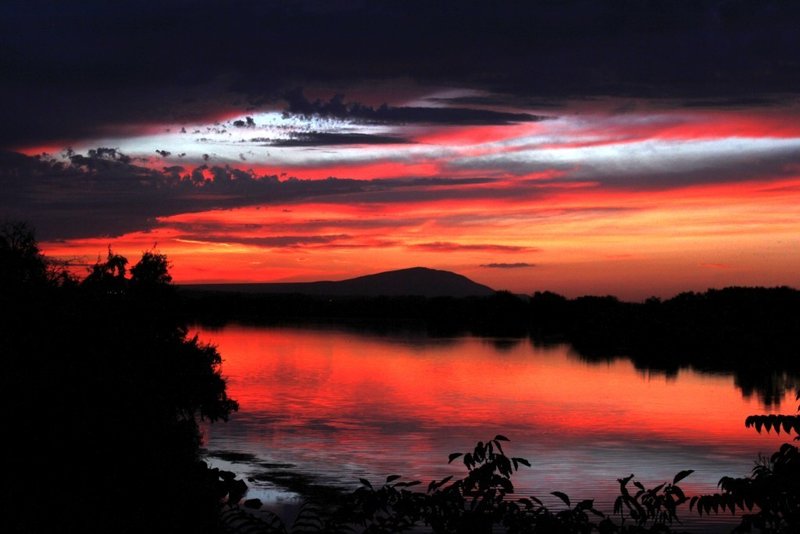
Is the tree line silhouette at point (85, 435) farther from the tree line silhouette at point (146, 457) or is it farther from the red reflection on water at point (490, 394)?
the red reflection on water at point (490, 394)

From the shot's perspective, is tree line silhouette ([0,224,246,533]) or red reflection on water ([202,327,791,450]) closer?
tree line silhouette ([0,224,246,533])

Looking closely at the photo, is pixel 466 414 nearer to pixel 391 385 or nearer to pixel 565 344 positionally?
pixel 391 385

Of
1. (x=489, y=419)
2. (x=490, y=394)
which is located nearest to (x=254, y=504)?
(x=489, y=419)

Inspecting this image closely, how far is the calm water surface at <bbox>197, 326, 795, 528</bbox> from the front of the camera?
36844 millimetres

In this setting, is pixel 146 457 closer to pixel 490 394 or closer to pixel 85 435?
pixel 85 435

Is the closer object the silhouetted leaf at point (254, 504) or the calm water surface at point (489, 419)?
the silhouetted leaf at point (254, 504)

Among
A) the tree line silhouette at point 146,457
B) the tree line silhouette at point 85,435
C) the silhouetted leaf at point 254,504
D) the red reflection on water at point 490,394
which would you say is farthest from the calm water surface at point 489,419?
the silhouetted leaf at point 254,504

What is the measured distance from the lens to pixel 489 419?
172 ft

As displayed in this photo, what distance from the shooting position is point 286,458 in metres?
38.4

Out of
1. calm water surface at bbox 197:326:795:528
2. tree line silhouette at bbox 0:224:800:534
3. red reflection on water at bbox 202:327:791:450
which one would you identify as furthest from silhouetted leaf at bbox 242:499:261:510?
red reflection on water at bbox 202:327:791:450

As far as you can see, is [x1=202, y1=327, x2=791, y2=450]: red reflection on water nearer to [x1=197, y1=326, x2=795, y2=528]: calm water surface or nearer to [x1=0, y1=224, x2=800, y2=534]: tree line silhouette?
[x1=197, y1=326, x2=795, y2=528]: calm water surface

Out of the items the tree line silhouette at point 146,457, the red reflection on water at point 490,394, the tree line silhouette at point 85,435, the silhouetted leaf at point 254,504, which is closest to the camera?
the silhouetted leaf at point 254,504

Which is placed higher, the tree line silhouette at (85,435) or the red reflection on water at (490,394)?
the tree line silhouette at (85,435)

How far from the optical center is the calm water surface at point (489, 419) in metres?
36.8
